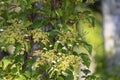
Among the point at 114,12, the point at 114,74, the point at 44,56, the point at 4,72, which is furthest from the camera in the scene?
the point at 114,12

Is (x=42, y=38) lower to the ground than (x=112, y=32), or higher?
higher

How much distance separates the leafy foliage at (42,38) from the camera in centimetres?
322

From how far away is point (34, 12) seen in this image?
3.54 metres

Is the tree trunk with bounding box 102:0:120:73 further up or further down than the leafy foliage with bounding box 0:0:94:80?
further down

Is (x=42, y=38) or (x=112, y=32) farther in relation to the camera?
(x=112, y=32)

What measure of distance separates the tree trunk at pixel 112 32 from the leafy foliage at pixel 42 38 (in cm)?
643

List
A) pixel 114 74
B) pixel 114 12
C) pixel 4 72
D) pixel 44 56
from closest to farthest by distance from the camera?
1. pixel 44 56
2. pixel 4 72
3. pixel 114 74
4. pixel 114 12

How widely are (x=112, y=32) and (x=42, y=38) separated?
768cm

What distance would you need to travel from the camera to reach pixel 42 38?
330 cm

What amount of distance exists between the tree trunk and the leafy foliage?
21.1 feet

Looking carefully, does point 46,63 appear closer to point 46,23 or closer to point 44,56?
point 44,56

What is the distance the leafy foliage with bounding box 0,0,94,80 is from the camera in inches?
127

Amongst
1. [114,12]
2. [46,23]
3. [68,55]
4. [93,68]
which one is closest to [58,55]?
[68,55]

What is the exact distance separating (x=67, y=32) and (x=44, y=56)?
247 mm
